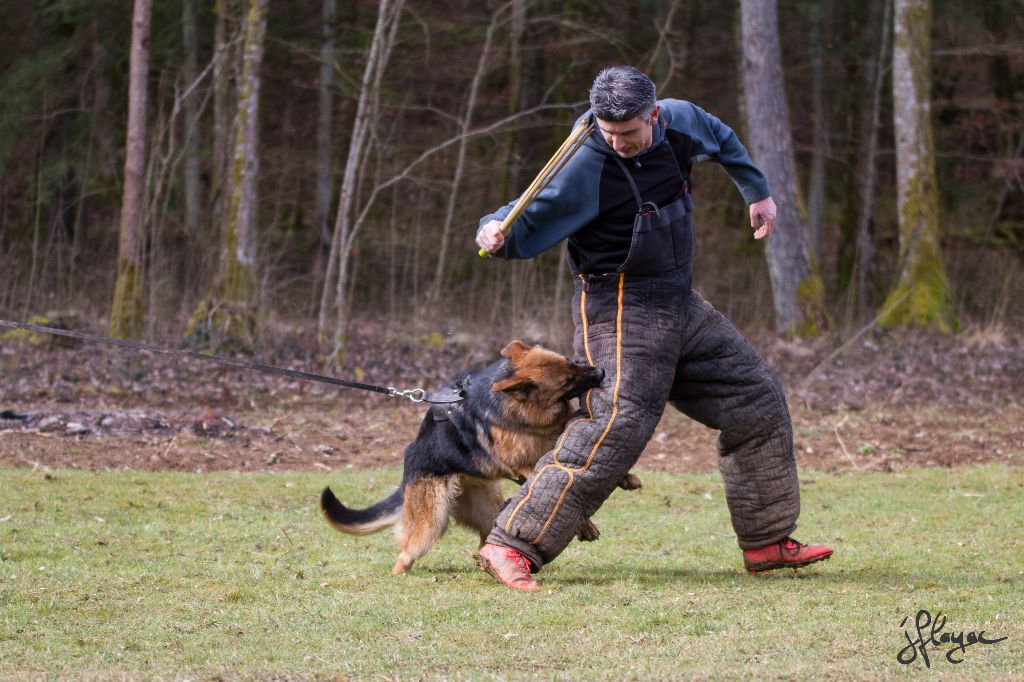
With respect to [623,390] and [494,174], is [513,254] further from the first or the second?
[494,174]

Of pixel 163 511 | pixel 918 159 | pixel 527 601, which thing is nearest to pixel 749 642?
pixel 527 601

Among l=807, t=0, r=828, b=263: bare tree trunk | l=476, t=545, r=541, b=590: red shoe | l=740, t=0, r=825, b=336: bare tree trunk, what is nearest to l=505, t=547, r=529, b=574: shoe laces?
l=476, t=545, r=541, b=590: red shoe

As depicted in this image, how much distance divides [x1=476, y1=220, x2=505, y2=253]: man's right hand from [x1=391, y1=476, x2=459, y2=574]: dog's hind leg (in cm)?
132

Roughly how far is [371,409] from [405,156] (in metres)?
14.5

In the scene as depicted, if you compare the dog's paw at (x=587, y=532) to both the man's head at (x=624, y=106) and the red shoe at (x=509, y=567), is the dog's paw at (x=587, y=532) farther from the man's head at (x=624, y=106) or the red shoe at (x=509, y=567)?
the man's head at (x=624, y=106)

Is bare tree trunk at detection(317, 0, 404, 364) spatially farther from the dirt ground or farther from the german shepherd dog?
the german shepherd dog

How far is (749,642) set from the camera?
4320mm

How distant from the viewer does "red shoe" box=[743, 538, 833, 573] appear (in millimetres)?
5512

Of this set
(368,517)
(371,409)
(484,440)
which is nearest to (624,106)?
(484,440)

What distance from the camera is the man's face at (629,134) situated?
15.9 feet

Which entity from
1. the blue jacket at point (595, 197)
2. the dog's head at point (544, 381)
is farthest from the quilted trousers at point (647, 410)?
the blue jacket at point (595, 197)

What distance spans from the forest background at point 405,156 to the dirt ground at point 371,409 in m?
1.06

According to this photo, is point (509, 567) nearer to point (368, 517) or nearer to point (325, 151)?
point (368, 517)

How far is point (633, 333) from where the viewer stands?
16.9 feet
